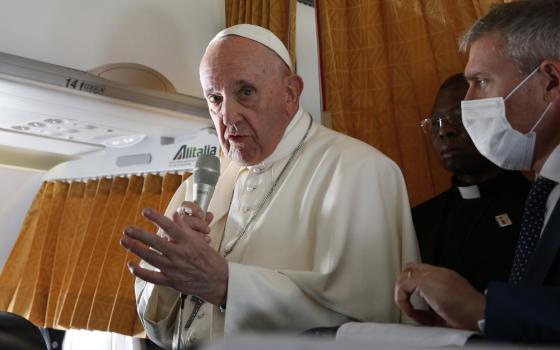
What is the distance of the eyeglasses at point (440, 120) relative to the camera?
2338mm

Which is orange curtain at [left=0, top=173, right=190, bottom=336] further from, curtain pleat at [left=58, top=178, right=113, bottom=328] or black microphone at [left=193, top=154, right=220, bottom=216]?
black microphone at [left=193, top=154, right=220, bottom=216]

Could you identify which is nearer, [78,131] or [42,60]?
[42,60]

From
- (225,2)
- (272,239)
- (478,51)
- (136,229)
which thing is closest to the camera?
(136,229)

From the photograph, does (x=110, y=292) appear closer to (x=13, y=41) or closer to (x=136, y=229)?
(x=13, y=41)

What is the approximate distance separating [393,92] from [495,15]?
2.69 ft

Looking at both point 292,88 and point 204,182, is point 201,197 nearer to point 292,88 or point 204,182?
point 204,182

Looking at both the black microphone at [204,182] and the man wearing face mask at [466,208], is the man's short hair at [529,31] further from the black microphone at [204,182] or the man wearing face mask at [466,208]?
the black microphone at [204,182]

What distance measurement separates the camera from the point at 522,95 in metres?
1.77

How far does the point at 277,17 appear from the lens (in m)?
3.25

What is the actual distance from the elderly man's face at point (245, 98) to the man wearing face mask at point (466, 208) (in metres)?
0.56

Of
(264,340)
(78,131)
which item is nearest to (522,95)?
(264,340)

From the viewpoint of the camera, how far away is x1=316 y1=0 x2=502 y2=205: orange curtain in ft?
8.49

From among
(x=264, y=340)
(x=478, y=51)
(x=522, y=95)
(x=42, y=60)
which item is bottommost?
(x=264, y=340)

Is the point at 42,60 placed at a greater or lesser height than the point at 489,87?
greater
